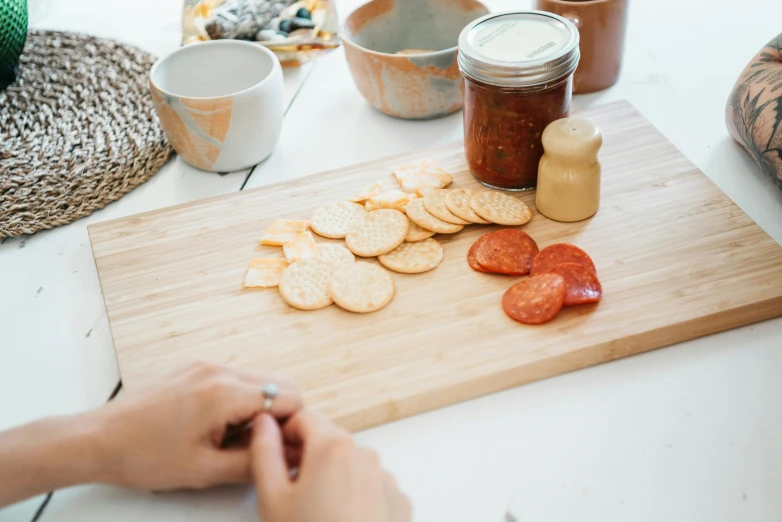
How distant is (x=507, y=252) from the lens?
103 cm

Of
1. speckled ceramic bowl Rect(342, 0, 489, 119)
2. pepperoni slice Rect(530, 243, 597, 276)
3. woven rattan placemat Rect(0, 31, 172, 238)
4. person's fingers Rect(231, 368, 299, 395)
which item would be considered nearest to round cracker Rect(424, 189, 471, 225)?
pepperoni slice Rect(530, 243, 597, 276)

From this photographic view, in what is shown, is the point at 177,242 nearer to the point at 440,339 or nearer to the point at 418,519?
the point at 440,339

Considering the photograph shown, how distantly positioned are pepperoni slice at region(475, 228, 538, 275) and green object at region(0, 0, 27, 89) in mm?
975

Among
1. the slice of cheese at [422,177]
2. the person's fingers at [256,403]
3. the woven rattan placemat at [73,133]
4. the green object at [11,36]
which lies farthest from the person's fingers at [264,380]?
the green object at [11,36]

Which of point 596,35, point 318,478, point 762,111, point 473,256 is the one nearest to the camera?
point 318,478

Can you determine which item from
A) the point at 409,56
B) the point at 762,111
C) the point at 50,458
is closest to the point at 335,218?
the point at 409,56

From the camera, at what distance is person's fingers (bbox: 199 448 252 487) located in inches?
29.6

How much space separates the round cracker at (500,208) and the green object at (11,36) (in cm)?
92

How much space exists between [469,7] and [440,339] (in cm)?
73

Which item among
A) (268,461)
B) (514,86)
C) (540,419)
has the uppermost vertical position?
(514,86)

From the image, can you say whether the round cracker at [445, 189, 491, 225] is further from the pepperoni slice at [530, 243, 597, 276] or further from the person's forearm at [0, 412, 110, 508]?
the person's forearm at [0, 412, 110, 508]

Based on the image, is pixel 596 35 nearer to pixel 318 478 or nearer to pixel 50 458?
pixel 318 478

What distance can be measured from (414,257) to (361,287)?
0.10m

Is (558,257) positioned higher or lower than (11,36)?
lower
